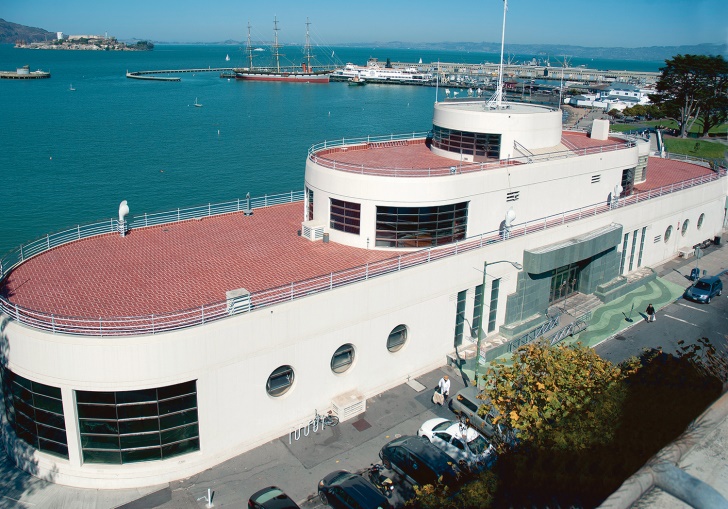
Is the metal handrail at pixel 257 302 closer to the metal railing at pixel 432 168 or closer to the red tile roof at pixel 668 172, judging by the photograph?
the metal railing at pixel 432 168

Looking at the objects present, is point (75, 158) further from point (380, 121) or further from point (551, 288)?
point (551, 288)

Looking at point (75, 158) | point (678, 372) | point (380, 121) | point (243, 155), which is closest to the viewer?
point (678, 372)

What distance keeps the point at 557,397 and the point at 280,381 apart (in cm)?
1152

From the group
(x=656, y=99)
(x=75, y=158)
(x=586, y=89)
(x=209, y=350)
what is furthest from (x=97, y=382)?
(x=586, y=89)

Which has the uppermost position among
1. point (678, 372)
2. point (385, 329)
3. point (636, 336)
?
point (678, 372)

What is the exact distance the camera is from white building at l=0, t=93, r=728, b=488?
21.5 meters

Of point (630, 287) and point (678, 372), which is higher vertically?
point (678, 372)

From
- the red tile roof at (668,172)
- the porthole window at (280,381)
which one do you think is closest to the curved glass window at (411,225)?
the porthole window at (280,381)

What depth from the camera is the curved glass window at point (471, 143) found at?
36938mm

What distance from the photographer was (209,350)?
Answer: 21906mm

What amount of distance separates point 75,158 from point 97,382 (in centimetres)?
7578

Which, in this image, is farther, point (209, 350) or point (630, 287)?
point (630, 287)

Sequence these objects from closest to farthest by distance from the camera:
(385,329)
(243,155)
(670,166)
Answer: (385,329) < (670,166) < (243,155)

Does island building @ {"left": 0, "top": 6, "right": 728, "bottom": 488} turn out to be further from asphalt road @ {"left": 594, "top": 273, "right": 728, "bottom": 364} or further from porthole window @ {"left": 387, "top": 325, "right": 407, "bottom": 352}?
asphalt road @ {"left": 594, "top": 273, "right": 728, "bottom": 364}
